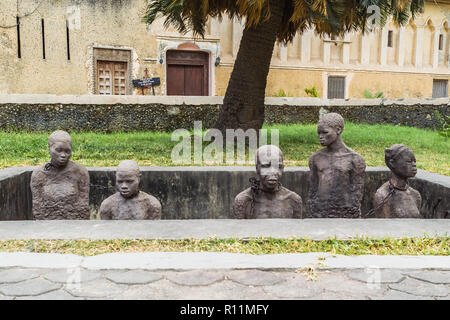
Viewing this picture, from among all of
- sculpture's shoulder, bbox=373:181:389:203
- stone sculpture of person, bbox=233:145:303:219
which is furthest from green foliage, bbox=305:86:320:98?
stone sculpture of person, bbox=233:145:303:219

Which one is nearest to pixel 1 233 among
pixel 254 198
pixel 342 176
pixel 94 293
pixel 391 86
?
pixel 94 293

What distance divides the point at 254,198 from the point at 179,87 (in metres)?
13.6

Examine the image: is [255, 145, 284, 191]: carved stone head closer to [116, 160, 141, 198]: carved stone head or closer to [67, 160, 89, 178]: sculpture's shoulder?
[116, 160, 141, 198]: carved stone head

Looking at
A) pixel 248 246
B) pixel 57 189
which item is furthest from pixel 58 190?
pixel 248 246

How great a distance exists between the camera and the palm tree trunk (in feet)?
28.6

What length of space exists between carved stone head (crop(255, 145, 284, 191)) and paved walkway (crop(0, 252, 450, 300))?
138 cm

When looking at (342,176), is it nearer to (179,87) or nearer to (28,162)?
(28,162)

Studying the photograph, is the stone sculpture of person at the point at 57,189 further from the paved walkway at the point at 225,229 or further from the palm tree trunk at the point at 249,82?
the palm tree trunk at the point at 249,82

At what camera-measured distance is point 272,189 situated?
375 cm

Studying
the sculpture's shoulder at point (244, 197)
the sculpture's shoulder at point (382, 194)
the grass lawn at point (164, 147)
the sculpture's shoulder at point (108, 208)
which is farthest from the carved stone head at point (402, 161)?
the sculpture's shoulder at point (108, 208)

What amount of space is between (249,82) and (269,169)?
17.8ft

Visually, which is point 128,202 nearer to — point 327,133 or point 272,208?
point 272,208

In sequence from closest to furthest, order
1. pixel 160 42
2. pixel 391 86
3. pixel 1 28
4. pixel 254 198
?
1. pixel 254 198
2. pixel 1 28
3. pixel 160 42
4. pixel 391 86

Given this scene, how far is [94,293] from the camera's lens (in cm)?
193
